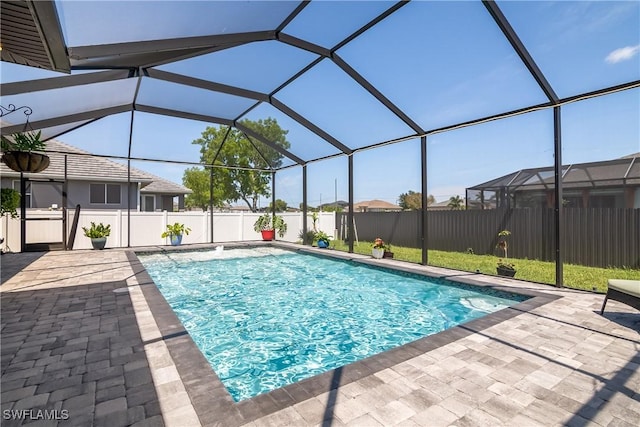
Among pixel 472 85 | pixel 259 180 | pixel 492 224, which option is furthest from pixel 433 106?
pixel 259 180

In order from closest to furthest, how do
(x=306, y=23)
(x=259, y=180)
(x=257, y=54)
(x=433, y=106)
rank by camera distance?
(x=306, y=23) < (x=257, y=54) < (x=433, y=106) < (x=259, y=180)

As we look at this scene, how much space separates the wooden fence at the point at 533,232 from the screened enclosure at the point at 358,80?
9 cm

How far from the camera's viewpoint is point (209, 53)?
5.55 meters

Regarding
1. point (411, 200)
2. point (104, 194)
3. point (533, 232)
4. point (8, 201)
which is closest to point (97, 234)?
point (8, 201)

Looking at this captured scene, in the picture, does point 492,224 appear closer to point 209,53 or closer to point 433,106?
point 433,106

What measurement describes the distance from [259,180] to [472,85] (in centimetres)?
2405

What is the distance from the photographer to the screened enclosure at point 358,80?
13.4 feet

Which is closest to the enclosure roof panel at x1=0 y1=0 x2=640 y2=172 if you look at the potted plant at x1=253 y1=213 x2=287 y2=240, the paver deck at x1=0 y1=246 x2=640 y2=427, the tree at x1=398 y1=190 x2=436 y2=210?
the paver deck at x1=0 y1=246 x2=640 y2=427

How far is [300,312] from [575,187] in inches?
335

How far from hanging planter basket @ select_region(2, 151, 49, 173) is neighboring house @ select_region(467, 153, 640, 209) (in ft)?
31.1

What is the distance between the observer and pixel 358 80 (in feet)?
21.1

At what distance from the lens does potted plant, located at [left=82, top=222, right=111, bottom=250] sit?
33.5ft

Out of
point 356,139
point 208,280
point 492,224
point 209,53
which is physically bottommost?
point 208,280

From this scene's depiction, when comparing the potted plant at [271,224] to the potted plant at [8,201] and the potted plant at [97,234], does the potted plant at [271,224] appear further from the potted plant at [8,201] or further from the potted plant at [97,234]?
the potted plant at [8,201]
